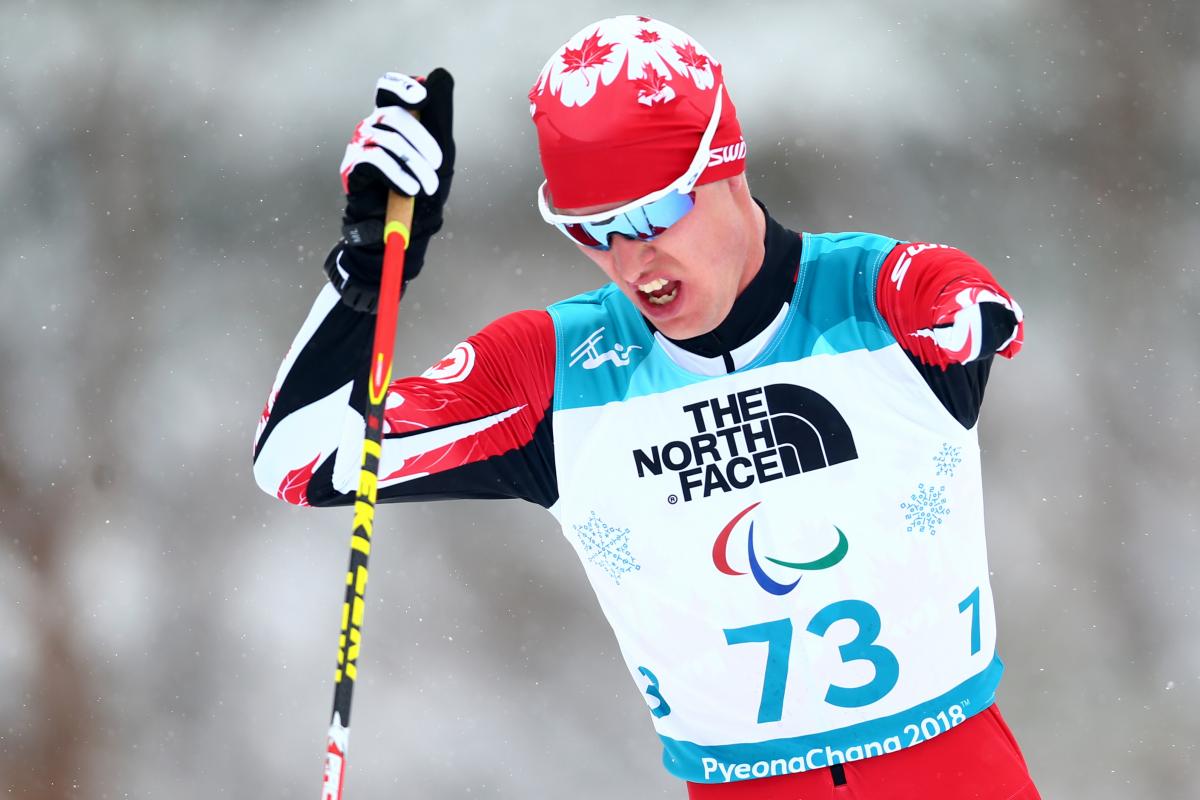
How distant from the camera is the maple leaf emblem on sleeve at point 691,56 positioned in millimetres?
1688

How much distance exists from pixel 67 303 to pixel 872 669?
2.83 meters

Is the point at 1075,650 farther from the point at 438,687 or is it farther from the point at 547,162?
the point at 547,162

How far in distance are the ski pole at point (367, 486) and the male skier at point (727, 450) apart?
0.21 ft

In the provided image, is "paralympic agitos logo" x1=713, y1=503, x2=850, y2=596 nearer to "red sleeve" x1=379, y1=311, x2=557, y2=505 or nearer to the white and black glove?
"red sleeve" x1=379, y1=311, x2=557, y2=505

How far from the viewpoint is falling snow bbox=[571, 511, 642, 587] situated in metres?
1.80

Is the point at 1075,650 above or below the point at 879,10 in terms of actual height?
below

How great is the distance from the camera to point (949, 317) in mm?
1487

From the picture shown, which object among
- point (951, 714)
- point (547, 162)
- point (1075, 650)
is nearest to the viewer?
point (547, 162)

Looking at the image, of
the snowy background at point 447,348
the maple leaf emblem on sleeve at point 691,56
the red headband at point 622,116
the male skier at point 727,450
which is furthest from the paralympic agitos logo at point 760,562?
the snowy background at point 447,348

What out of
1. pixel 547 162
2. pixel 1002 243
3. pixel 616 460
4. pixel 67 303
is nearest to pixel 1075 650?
pixel 1002 243

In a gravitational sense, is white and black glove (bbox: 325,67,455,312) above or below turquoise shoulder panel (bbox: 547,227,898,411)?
above

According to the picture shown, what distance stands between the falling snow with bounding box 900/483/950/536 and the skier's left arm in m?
0.10

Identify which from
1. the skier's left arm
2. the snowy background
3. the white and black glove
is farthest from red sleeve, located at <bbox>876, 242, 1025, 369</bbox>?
the snowy background

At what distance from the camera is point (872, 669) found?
176 cm
